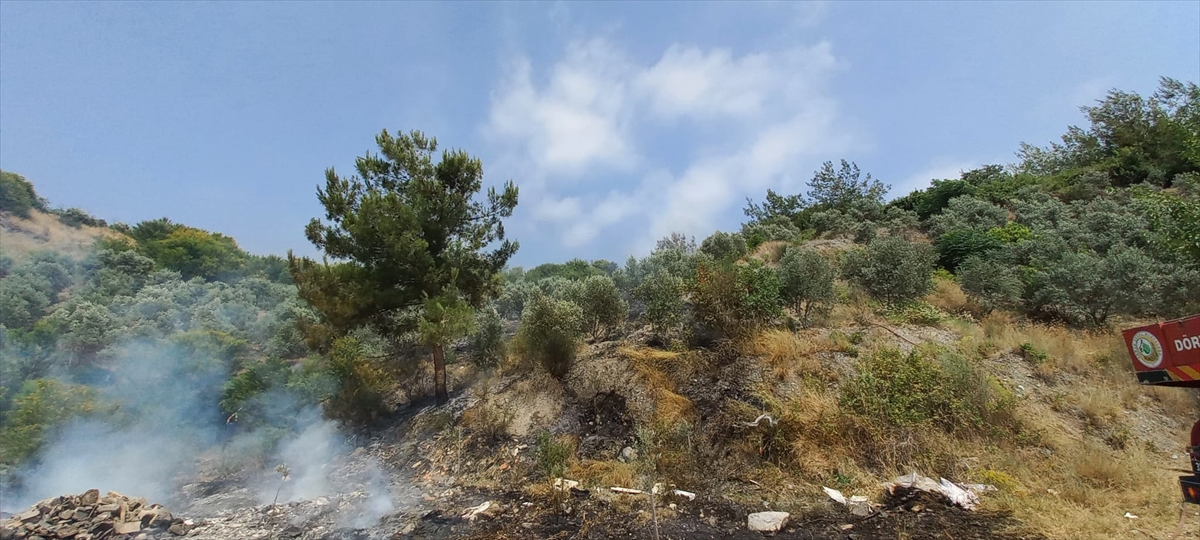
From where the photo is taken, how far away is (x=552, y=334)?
37.6 ft

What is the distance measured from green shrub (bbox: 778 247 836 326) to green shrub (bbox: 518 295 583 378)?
16.4 feet

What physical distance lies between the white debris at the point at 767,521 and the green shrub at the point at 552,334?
19.7ft

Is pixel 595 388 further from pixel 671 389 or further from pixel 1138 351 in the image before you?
pixel 1138 351

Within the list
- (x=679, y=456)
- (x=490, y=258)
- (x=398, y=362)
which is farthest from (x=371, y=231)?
(x=679, y=456)

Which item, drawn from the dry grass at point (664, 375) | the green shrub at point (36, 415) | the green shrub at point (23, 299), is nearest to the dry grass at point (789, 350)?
the dry grass at point (664, 375)

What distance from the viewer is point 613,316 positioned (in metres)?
14.0

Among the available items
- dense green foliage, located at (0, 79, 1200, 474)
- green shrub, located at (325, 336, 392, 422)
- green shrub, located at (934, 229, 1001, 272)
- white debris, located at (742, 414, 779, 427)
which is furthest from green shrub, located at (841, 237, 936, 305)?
green shrub, located at (325, 336, 392, 422)

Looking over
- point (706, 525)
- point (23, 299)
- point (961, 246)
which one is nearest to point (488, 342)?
point (706, 525)

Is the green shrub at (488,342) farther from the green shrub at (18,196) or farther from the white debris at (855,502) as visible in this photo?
the green shrub at (18,196)

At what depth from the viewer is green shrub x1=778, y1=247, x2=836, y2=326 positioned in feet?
39.0

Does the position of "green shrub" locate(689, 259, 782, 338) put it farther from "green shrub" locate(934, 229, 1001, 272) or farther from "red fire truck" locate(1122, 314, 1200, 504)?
"green shrub" locate(934, 229, 1001, 272)

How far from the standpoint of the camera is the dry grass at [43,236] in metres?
35.5

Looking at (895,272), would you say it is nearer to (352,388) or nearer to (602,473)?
(602,473)

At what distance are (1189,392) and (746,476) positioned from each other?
7.06 m
